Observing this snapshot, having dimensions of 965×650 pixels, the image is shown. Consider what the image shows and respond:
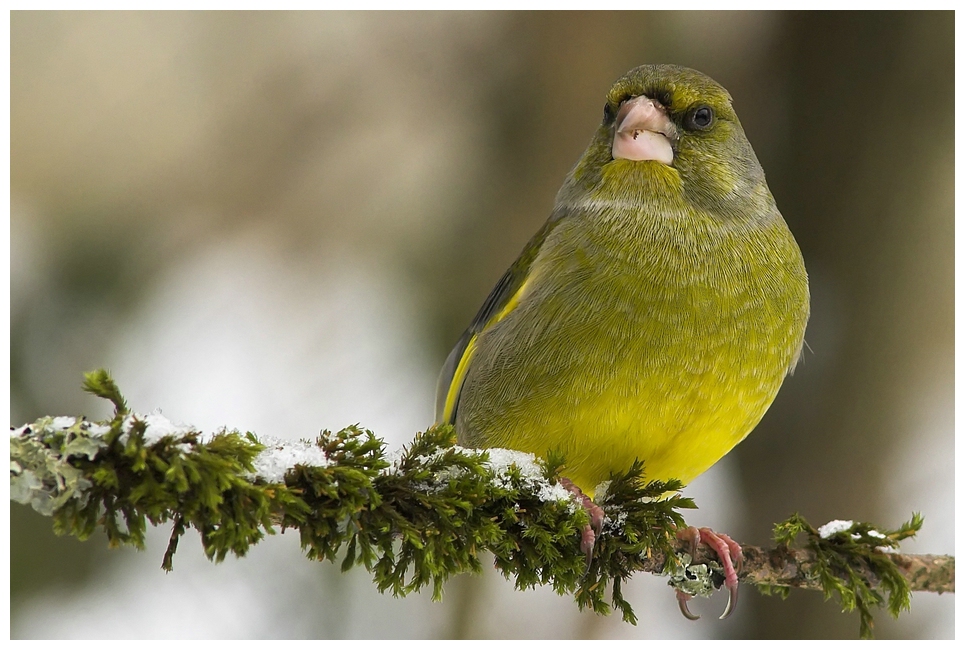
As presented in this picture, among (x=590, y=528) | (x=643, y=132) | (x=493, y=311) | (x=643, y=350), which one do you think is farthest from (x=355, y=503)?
(x=643, y=132)

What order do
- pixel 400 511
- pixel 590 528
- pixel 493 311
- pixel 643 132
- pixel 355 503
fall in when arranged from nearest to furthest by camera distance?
pixel 355 503
pixel 400 511
pixel 590 528
pixel 643 132
pixel 493 311

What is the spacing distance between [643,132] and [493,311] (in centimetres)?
71

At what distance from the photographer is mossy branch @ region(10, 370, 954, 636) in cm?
146

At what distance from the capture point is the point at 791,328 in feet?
8.32

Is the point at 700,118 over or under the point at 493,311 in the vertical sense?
over

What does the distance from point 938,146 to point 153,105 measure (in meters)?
3.50

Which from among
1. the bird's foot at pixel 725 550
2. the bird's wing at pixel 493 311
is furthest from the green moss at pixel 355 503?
the bird's wing at pixel 493 311

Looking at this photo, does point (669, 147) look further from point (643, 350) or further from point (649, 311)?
point (643, 350)

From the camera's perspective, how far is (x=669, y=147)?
266 centimetres

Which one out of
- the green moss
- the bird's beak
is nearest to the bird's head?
the bird's beak

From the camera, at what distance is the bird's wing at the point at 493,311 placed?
2.76 meters

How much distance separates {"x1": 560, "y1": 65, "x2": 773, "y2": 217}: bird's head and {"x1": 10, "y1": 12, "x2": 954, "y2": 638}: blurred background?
1.35 m

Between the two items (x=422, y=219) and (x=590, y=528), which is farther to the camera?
(x=422, y=219)
